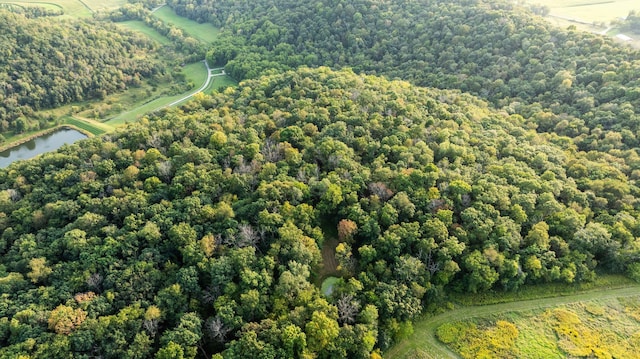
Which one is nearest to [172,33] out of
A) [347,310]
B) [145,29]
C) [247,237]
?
[145,29]

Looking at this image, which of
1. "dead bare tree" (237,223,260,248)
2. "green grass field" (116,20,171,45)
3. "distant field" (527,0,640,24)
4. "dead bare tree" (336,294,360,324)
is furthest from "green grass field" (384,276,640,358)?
"green grass field" (116,20,171,45)

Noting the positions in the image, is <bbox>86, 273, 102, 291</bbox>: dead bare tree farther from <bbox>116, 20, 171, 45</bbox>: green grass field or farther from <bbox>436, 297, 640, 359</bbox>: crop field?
<bbox>116, 20, 171, 45</bbox>: green grass field

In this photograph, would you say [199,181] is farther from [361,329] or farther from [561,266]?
[561,266]

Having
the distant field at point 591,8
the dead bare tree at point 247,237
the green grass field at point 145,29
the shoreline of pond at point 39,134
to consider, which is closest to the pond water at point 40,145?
the shoreline of pond at point 39,134

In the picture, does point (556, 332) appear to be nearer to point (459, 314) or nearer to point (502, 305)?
point (502, 305)

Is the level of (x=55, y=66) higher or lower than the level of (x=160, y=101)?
higher

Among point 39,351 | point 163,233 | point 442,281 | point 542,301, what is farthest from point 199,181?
point 542,301
